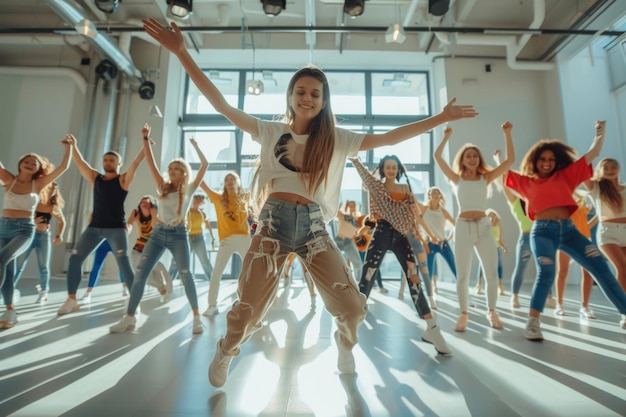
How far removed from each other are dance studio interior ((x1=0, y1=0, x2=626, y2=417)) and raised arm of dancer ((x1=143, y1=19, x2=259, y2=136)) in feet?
0.39

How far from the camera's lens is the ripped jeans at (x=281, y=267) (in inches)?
52.5

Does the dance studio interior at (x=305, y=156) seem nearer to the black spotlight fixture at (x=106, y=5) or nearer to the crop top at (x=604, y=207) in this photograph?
the black spotlight fixture at (x=106, y=5)

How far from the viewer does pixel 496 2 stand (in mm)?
6422

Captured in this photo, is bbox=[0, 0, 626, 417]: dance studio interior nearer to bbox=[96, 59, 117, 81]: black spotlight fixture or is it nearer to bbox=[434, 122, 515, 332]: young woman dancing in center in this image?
bbox=[96, 59, 117, 81]: black spotlight fixture

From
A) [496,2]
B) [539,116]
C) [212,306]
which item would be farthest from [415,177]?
[212,306]

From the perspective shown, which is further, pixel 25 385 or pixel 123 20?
pixel 123 20

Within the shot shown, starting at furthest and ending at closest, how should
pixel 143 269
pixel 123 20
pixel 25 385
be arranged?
pixel 123 20 → pixel 143 269 → pixel 25 385

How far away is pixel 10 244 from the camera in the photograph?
276 centimetres

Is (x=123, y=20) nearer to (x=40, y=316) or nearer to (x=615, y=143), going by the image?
(x=40, y=316)

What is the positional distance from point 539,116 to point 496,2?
2.58m

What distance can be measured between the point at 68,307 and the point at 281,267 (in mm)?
2784

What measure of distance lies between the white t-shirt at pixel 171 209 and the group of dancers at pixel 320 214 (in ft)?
0.04

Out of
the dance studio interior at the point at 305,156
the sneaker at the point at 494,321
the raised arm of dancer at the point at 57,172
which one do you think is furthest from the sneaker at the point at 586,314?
the raised arm of dancer at the point at 57,172

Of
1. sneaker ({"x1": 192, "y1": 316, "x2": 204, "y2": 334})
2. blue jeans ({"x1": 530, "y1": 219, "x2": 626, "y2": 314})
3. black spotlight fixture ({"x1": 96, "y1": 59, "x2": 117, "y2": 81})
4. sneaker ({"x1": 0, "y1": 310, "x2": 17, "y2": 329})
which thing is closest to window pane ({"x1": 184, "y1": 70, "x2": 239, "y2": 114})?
black spotlight fixture ({"x1": 96, "y1": 59, "x2": 117, "y2": 81})
